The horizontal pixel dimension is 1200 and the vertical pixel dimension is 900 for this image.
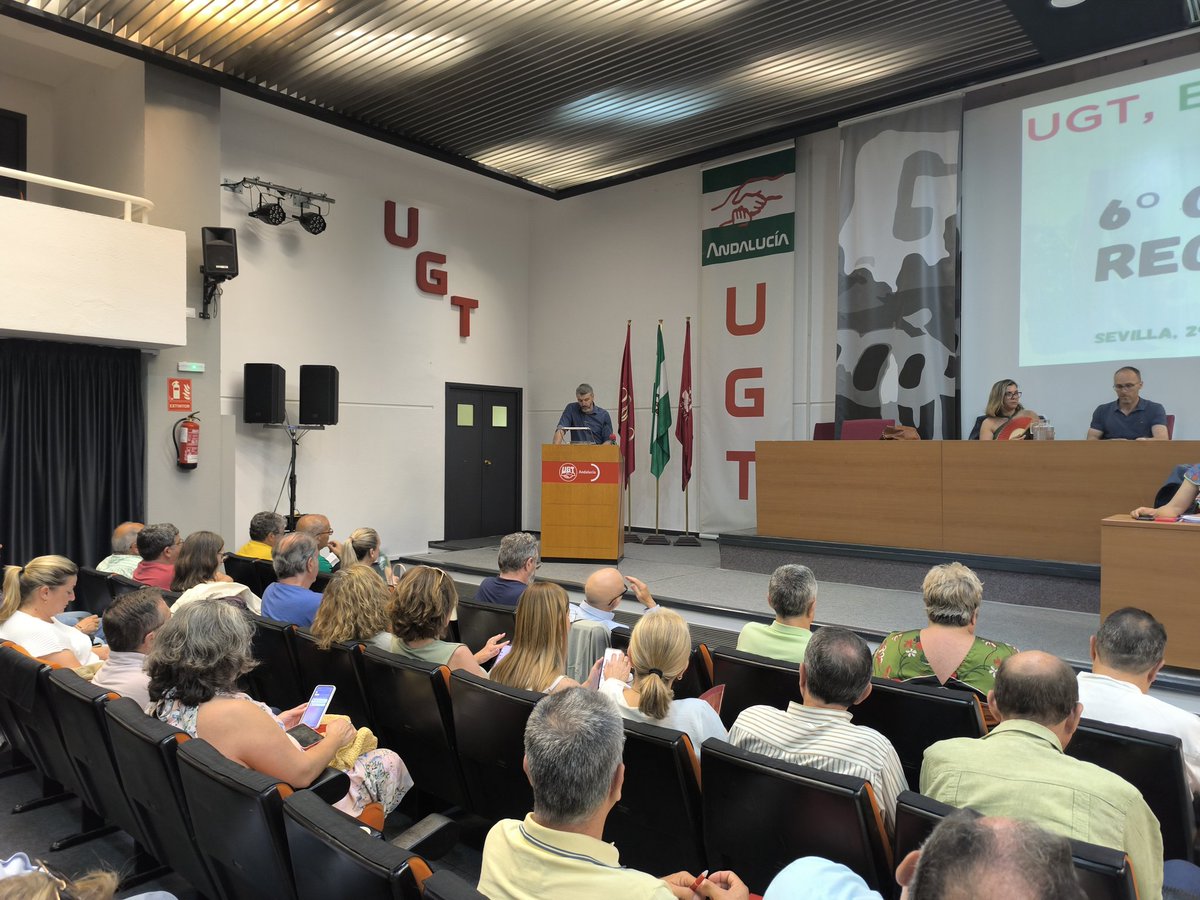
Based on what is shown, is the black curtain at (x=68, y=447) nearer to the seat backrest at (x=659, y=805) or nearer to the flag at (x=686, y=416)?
the flag at (x=686, y=416)

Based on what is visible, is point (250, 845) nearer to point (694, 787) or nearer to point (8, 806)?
point (694, 787)

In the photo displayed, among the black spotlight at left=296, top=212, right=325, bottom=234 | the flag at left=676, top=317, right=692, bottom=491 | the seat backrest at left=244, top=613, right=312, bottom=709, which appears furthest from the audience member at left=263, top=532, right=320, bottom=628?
the flag at left=676, top=317, right=692, bottom=491

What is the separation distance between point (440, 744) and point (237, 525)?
576cm

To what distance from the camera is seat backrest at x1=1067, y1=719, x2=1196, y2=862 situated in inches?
70.3

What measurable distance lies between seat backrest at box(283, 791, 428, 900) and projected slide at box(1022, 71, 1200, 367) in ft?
21.7

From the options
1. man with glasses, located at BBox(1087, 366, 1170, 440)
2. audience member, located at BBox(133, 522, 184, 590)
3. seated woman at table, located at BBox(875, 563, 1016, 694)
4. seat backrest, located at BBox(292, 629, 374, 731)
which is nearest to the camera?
seated woman at table, located at BBox(875, 563, 1016, 694)

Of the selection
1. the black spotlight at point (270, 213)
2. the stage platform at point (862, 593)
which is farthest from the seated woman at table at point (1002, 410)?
the black spotlight at point (270, 213)

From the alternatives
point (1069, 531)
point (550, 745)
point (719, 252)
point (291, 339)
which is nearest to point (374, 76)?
point (291, 339)

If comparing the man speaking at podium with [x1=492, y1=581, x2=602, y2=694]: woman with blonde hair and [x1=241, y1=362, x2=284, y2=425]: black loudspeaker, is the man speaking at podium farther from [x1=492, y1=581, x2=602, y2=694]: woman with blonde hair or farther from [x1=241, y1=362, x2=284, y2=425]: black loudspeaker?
[x1=492, y1=581, x2=602, y2=694]: woman with blonde hair

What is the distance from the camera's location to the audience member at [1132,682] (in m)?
2.03

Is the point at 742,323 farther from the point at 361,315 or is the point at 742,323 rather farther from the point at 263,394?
the point at 263,394

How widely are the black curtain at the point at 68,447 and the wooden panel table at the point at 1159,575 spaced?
682 centimetres

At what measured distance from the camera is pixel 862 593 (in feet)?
18.6

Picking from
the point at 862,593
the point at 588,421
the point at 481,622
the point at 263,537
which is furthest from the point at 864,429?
the point at 263,537
